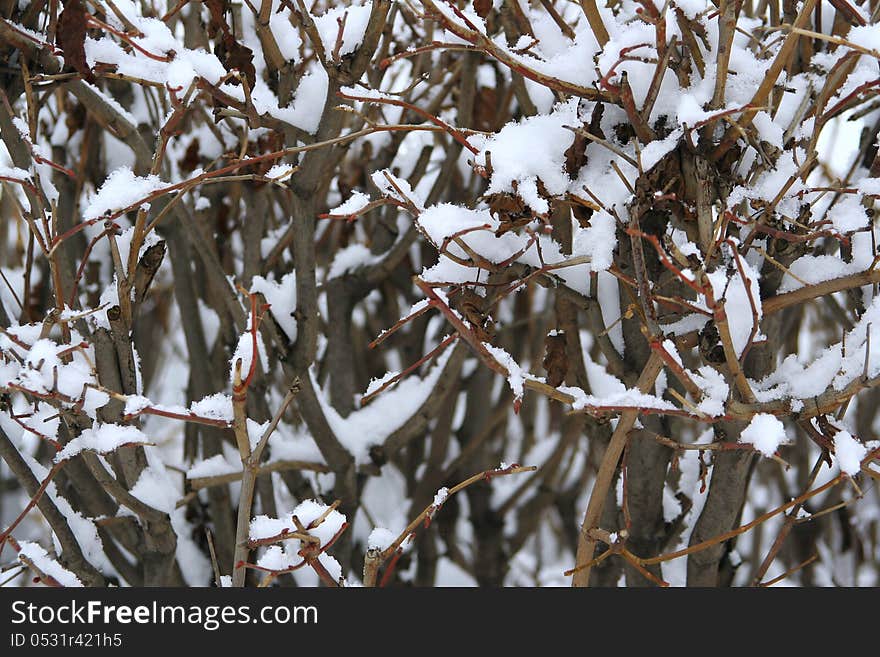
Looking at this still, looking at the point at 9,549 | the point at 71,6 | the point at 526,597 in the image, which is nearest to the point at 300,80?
the point at 71,6

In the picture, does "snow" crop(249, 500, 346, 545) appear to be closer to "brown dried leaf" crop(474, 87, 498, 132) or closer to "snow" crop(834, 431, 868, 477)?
"snow" crop(834, 431, 868, 477)

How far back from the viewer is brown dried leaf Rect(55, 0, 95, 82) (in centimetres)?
115

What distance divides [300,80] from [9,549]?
2.17 metres

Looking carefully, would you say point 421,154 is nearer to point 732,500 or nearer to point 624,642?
point 732,500

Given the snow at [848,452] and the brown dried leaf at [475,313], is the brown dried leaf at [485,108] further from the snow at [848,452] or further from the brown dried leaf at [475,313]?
the snow at [848,452]

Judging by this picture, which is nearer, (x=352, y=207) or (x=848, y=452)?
(x=848, y=452)

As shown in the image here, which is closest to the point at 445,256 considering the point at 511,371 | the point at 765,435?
the point at 511,371

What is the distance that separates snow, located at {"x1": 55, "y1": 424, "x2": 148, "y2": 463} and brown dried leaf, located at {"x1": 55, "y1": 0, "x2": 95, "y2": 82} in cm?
55

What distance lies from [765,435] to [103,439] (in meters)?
0.97

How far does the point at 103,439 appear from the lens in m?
1.26

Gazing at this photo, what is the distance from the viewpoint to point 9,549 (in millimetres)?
2826

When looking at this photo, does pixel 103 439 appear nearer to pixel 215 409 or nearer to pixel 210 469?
pixel 215 409

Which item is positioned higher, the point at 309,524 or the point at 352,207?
the point at 352,207

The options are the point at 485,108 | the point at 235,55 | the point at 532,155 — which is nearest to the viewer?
the point at 532,155
